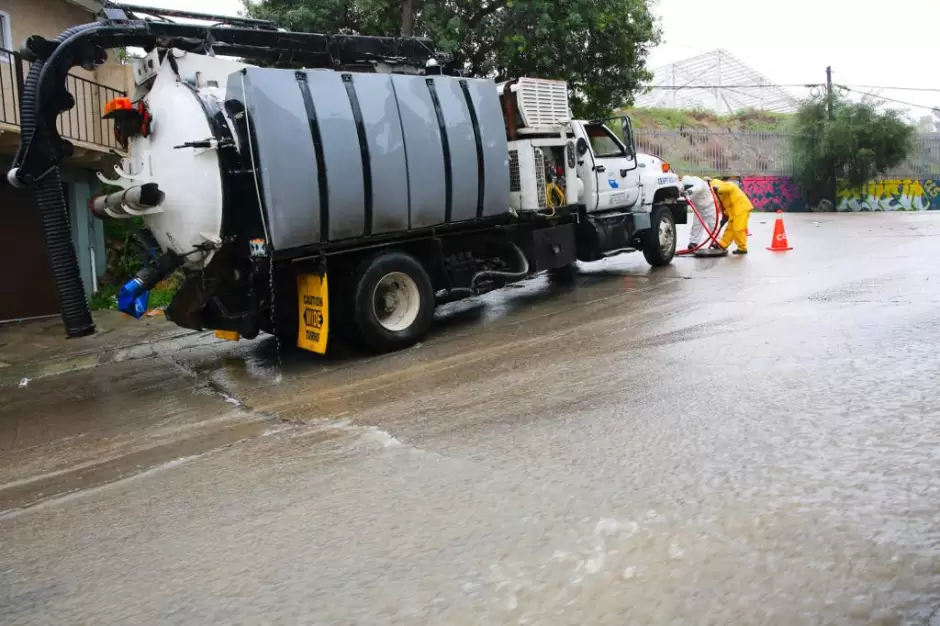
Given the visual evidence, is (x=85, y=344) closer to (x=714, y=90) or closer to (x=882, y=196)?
(x=882, y=196)

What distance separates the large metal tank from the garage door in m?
7.56

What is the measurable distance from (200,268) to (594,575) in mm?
5423

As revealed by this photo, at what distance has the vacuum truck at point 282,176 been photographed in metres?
6.96

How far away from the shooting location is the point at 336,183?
7289 millimetres

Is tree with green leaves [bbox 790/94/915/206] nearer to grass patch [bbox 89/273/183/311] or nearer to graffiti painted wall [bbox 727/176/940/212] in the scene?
graffiti painted wall [bbox 727/176/940/212]

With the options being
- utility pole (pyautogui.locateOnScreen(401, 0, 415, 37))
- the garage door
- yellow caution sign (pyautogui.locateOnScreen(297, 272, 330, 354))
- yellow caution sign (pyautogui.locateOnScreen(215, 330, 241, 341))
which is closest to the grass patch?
the garage door

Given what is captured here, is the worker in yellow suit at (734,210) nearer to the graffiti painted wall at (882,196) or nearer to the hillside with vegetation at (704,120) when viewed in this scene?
the graffiti painted wall at (882,196)

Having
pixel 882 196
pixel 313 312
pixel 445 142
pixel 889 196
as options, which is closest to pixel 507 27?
pixel 445 142

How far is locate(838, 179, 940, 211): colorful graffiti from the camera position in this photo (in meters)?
31.8

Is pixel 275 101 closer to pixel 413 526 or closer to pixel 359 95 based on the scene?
pixel 359 95

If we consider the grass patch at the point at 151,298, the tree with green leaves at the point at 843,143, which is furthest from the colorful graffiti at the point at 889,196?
the grass patch at the point at 151,298

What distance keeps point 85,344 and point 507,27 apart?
902cm

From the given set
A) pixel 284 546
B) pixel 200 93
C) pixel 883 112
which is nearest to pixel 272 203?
pixel 200 93

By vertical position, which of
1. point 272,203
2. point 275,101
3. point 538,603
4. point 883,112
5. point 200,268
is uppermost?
point 883,112
